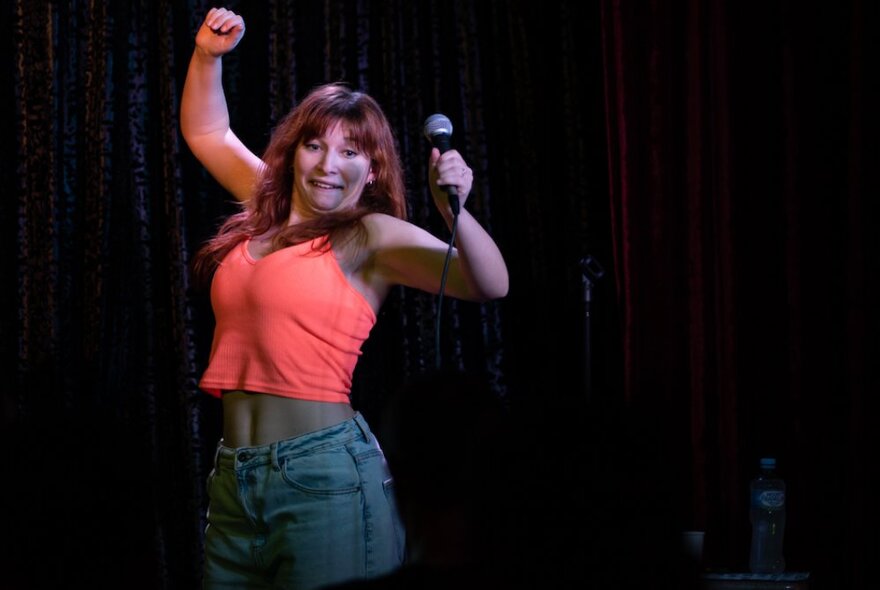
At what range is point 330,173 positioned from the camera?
7.38 ft

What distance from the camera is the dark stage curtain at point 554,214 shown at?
108 inches

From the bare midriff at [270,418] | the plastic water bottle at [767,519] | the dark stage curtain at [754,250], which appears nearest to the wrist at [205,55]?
the bare midriff at [270,418]

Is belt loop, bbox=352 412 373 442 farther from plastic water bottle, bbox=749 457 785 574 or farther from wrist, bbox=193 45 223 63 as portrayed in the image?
plastic water bottle, bbox=749 457 785 574

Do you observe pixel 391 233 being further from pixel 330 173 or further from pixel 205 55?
pixel 205 55

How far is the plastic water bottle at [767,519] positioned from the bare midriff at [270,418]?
1.26 m

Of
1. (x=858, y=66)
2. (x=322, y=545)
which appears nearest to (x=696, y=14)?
(x=858, y=66)

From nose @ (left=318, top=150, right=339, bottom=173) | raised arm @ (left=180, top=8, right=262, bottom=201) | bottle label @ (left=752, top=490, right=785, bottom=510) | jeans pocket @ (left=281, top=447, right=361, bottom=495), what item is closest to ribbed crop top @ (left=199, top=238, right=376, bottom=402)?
jeans pocket @ (left=281, top=447, right=361, bottom=495)

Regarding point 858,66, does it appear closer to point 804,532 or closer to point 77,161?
point 804,532

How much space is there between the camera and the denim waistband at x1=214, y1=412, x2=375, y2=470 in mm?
1900

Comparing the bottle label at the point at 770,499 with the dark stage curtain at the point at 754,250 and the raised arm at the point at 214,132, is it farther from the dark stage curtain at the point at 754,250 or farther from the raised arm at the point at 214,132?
the raised arm at the point at 214,132

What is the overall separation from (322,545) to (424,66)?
5.65 feet

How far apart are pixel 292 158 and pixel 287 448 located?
2.38 ft

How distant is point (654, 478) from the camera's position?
0.91 metres

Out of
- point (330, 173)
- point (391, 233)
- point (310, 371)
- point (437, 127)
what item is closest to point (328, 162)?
point (330, 173)
